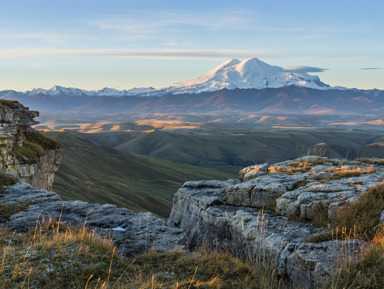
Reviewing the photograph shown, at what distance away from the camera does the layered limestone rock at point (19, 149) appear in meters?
24.4

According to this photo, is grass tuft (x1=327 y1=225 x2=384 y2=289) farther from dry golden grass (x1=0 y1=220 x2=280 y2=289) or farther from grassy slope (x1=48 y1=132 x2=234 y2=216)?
grassy slope (x1=48 y1=132 x2=234 y2=216)

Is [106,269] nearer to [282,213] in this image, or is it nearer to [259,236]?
[259,236]

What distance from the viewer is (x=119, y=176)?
370ft

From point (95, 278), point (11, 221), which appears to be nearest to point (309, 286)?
point (95, 278)

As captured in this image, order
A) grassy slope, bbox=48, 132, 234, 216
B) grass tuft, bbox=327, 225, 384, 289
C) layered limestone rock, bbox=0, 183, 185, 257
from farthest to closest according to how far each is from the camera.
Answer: grassy slope, bbox=48, 132, 234, 216, layered limestone rock, bbox=0, 183, 185, 257, grass tuft, bbox=327, 225, 384, 289

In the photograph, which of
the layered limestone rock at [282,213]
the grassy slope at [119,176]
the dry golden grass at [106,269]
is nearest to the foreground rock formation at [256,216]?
the layered limestone rock at [282,213]

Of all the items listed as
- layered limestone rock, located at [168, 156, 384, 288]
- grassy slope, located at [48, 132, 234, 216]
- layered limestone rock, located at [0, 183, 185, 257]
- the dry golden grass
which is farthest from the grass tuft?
grassy slope, located at [48, 132, 234, 216]

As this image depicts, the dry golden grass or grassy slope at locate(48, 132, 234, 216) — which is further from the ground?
the dry golden grass

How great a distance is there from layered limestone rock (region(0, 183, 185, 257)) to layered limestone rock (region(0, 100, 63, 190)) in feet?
30.9

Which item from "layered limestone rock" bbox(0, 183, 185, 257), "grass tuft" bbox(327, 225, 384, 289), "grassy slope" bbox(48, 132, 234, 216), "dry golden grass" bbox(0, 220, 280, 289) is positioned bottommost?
"grassy slope" bbox(48, 132, 234, 216)

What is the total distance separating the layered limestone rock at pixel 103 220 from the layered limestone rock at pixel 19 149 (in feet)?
30.9

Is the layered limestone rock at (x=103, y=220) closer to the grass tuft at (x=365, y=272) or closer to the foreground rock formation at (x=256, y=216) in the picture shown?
the foreground rock formation at (x=256, y=216)

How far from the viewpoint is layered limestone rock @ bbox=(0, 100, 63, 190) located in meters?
24.4

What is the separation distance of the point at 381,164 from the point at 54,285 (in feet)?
53.2
